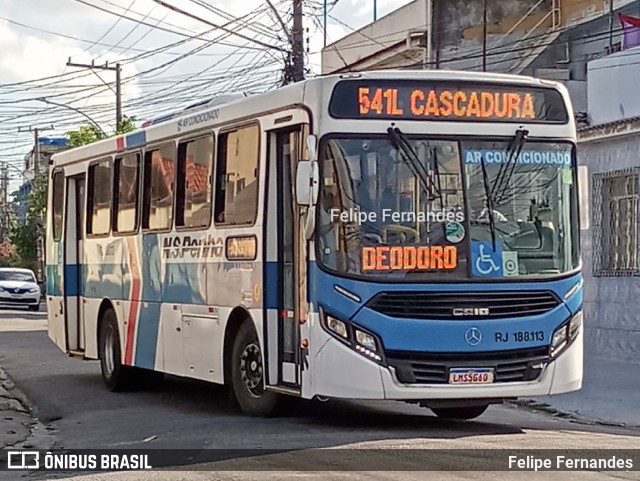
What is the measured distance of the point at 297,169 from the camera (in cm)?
1031

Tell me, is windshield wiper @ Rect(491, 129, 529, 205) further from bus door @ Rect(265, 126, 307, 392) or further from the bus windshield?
bus door @ Rect(265, 126, 307, 392)

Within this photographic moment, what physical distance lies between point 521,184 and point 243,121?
116 inches

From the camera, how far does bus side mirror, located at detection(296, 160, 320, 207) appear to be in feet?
33.5

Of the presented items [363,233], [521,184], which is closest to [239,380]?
[363,233]

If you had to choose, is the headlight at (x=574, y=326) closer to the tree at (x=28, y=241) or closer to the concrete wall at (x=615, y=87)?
the concrete wall at (x=615, y=87)

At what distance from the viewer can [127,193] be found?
49.2 ft

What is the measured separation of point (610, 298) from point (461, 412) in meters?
7.78

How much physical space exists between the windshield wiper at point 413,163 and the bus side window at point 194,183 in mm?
2767

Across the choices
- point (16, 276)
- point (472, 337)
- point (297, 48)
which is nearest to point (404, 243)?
point (472, 337)

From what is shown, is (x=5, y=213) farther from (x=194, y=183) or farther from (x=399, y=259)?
(x=399, y=259)

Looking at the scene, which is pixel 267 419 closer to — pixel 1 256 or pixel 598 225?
pixel 598 225

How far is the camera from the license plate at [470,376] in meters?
10.3

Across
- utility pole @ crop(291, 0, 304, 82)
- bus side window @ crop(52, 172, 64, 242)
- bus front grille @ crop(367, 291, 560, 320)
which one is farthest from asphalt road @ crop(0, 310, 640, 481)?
utility pole @ crop(291, 0, 304, 82)

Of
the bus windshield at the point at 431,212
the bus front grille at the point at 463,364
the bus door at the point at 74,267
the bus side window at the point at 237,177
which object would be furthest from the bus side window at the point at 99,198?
the bus front grille at the point at 463,364
